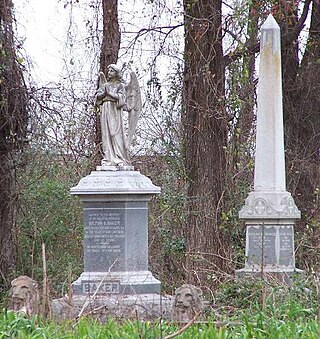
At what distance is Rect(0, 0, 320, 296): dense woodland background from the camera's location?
52.2 ft

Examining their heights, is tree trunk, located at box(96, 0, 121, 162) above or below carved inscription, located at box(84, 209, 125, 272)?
above

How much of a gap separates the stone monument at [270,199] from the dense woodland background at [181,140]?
2.15 feet

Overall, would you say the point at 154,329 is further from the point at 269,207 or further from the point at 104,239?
the point at 269,207

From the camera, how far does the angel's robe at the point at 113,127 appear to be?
1294 cm

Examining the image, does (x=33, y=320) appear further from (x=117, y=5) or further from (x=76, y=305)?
(x=117, y=5)

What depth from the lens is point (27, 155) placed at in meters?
16.8

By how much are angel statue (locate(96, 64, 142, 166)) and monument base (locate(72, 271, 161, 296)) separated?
4.82 ft

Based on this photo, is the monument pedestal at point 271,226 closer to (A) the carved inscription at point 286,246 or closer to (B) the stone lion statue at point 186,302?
(A) the carved inscription at point 286,246

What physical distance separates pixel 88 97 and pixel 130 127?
19.6 feet

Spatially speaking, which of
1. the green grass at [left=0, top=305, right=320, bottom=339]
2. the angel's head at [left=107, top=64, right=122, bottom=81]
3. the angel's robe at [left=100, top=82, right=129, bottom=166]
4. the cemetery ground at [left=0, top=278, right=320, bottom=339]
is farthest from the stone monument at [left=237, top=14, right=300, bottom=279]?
the green grass at [left=0, top=305, right=320, bottom=339]

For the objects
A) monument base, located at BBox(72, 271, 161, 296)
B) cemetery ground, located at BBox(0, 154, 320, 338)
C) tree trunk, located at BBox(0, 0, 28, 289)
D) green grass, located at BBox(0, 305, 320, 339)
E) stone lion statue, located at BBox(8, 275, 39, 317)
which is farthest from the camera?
tree trunk, located at BBox(0, 0, 28, 289)

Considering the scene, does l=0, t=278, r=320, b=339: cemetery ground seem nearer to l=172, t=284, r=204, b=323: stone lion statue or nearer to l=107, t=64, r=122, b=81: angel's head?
l=172, t=284, r=204, b=323: stone lion statue

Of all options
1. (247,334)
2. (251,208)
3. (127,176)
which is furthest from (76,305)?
(247,334)

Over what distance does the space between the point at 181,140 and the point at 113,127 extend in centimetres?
491
